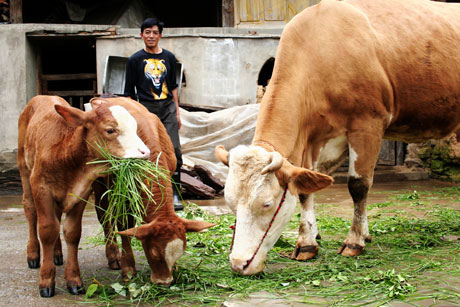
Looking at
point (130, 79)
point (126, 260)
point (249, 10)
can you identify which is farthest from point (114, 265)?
point (249, 10)

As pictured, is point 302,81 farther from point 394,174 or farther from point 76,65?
point 76,65

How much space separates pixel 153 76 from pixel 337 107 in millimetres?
2764

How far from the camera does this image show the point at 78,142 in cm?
367

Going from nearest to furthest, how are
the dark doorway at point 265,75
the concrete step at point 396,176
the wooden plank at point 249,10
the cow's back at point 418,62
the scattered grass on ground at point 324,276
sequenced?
the scattered grass on ground at point 324,276 → the cow's back at point 418,62 → the concrete step at point 396,176 → the wooden plank at point 249,10 → the dark doorway at point 265,75

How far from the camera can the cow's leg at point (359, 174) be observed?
177 inches

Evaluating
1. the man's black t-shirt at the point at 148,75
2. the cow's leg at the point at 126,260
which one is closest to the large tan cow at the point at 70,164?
the cow's leg at the point at 126,260

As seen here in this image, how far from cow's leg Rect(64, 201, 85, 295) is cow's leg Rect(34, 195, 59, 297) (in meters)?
0.12

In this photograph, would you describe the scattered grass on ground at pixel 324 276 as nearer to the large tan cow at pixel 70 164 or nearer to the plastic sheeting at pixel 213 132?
the large tan cow at pixel 70 164

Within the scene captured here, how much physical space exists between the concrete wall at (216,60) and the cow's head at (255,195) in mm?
8161

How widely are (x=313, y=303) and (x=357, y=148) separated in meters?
1.70

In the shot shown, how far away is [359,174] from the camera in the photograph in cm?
458

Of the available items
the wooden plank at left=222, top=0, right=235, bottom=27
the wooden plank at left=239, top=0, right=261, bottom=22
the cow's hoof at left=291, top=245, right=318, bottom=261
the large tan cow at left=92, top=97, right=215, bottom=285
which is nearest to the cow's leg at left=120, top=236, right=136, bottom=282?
the large tan cow at left=92, top=97, right=215, bottom=285

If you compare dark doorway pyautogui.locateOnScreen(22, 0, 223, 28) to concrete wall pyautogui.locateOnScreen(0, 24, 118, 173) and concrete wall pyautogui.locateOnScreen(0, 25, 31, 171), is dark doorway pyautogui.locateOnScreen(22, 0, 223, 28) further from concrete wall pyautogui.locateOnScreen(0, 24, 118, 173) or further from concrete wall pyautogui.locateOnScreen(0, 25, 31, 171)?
concrete wall pyautogui.locateOnScreen(0, 25, 31, 171)

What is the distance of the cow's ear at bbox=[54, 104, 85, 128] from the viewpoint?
3.63 metres
